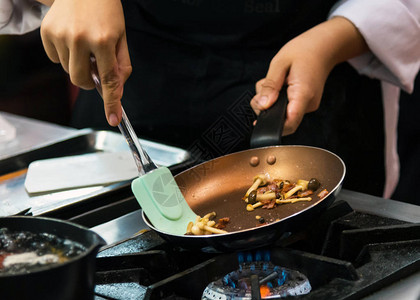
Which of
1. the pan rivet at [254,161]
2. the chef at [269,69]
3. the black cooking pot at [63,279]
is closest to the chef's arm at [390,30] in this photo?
the chef at [269,69]

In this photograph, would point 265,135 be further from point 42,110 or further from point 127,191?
point 42,110

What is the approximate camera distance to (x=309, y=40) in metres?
1.12

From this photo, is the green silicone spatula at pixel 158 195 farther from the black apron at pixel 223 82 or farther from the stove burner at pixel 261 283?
the black apron at pixel 223 82

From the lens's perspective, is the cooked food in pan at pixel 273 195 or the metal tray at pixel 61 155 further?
the metal tray at pixel 61 155

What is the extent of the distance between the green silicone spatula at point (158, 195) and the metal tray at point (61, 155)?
0.58 feet

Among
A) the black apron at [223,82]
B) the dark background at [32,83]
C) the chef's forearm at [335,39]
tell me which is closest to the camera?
the chef's forearm at [335,39]

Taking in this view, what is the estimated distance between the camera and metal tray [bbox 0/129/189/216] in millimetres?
1013

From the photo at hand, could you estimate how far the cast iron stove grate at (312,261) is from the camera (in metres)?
0.67

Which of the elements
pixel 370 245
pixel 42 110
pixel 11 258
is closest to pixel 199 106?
pixel 370 245

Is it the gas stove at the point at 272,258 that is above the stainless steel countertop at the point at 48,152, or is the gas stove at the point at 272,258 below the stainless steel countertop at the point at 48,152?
above

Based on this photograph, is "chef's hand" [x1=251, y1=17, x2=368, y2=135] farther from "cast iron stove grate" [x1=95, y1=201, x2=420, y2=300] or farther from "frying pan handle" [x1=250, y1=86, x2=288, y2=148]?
"cast iron stove grate" [x1=95, y1=201, x2=420, y2=300]

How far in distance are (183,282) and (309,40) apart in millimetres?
618

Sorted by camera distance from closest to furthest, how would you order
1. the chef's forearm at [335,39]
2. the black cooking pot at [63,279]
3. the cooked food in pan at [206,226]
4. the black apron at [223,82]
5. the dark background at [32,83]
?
the black cooking pot at [63,279] → the cooked food in pan at [206,226] → the chef's forearm at [335,39] → the black apron at [223,82] → the dark background at [32,83]

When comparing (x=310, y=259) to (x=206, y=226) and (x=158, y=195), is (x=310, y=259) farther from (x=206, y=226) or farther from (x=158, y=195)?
(x=158, y=195)
